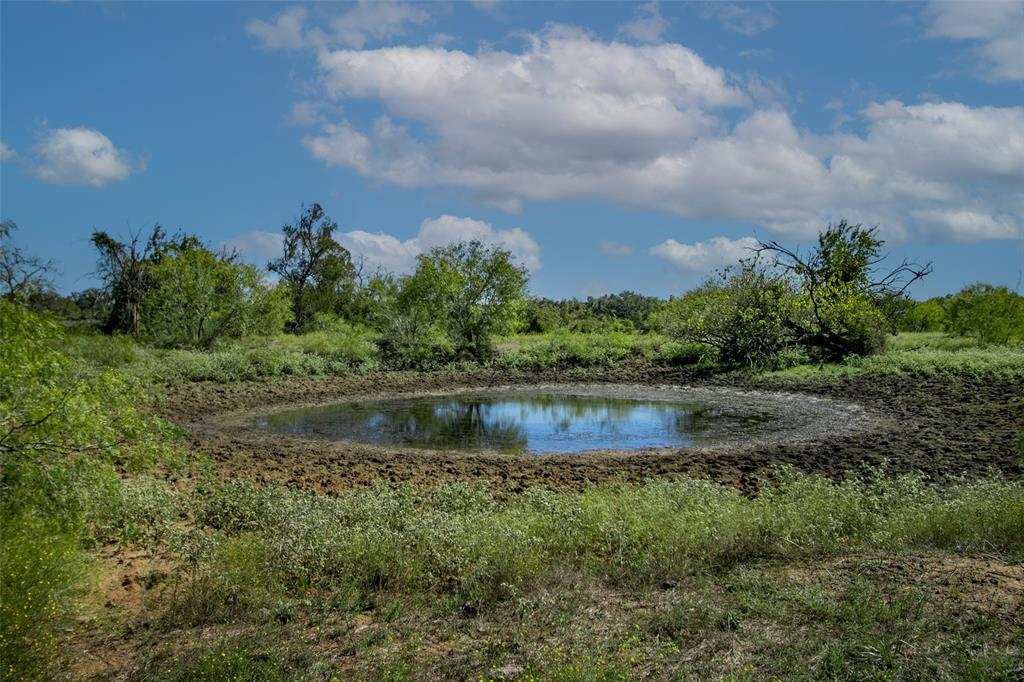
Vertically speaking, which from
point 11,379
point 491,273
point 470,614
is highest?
point 491,273

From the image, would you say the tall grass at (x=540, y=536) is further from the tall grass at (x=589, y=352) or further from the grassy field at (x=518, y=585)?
the tall grass at (x=589, y=352)

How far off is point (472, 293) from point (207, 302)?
1186 centimetres

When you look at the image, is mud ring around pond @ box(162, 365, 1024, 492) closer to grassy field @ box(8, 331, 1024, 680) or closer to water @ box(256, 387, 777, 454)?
water @ box(256, 387, 777, 454)

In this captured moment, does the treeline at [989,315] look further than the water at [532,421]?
Yes

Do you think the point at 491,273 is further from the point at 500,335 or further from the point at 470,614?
the point at 470,614

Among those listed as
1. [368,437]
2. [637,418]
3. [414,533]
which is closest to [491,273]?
[637,418]

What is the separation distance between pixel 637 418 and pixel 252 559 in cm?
1424

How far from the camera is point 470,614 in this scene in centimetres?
596

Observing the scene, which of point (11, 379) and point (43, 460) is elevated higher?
point (11, 379)

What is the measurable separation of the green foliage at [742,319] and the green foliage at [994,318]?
8747 mm

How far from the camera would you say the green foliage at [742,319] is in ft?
98.2

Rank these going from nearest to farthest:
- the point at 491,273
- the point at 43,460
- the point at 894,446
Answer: the point at 43,460 → the point at 894,446 → the point at 491,273

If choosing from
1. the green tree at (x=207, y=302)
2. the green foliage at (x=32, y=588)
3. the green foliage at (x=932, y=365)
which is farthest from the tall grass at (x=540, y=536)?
the green tree at (x=207, y=302)

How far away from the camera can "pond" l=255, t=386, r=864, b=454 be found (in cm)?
1617
